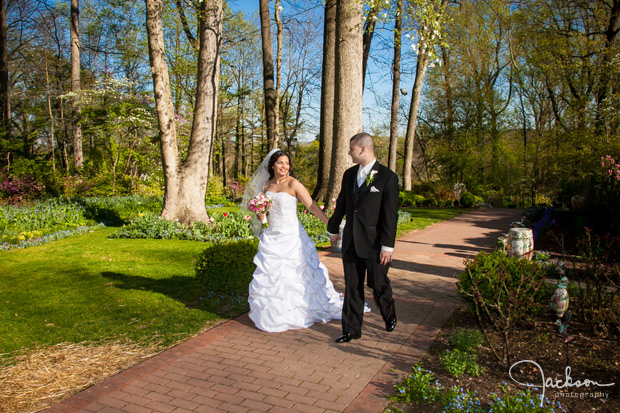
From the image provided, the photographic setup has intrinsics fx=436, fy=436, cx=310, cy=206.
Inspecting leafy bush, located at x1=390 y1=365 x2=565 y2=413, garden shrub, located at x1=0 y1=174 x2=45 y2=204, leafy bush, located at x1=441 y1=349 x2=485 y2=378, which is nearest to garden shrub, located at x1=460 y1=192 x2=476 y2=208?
leafy bush, located at x1=441 y1=349 x2=485 y2=378

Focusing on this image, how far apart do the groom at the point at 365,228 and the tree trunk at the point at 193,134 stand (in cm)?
847

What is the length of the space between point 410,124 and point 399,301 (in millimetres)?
19391

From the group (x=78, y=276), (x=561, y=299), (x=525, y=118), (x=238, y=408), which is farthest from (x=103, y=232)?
(x=525, y=118)

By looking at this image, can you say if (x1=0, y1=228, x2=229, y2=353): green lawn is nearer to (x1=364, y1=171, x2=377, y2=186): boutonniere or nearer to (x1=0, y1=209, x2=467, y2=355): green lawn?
(x1=0, y1=209, x2=467, y2=355): green lawn

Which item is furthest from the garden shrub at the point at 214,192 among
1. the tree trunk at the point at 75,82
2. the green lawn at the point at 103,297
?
the green lawn at the point at 103,297

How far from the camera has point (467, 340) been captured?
14.3ft

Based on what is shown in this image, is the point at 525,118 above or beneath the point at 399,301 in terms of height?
above

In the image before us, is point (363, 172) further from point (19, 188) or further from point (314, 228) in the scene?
point (19, 188)

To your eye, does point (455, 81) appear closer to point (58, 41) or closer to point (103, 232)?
point (103, 232)

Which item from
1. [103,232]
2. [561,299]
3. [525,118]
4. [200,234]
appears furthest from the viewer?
[525,118]

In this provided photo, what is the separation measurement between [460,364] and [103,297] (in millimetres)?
5323

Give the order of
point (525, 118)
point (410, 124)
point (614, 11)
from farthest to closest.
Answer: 1. point (525, 118)
2. point (410, 124)
3. point (614, 11)

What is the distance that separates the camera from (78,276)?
26.1 feet

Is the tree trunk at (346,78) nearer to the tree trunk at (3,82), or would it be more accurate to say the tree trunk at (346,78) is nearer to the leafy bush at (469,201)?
the leafy bush at (469,201)
